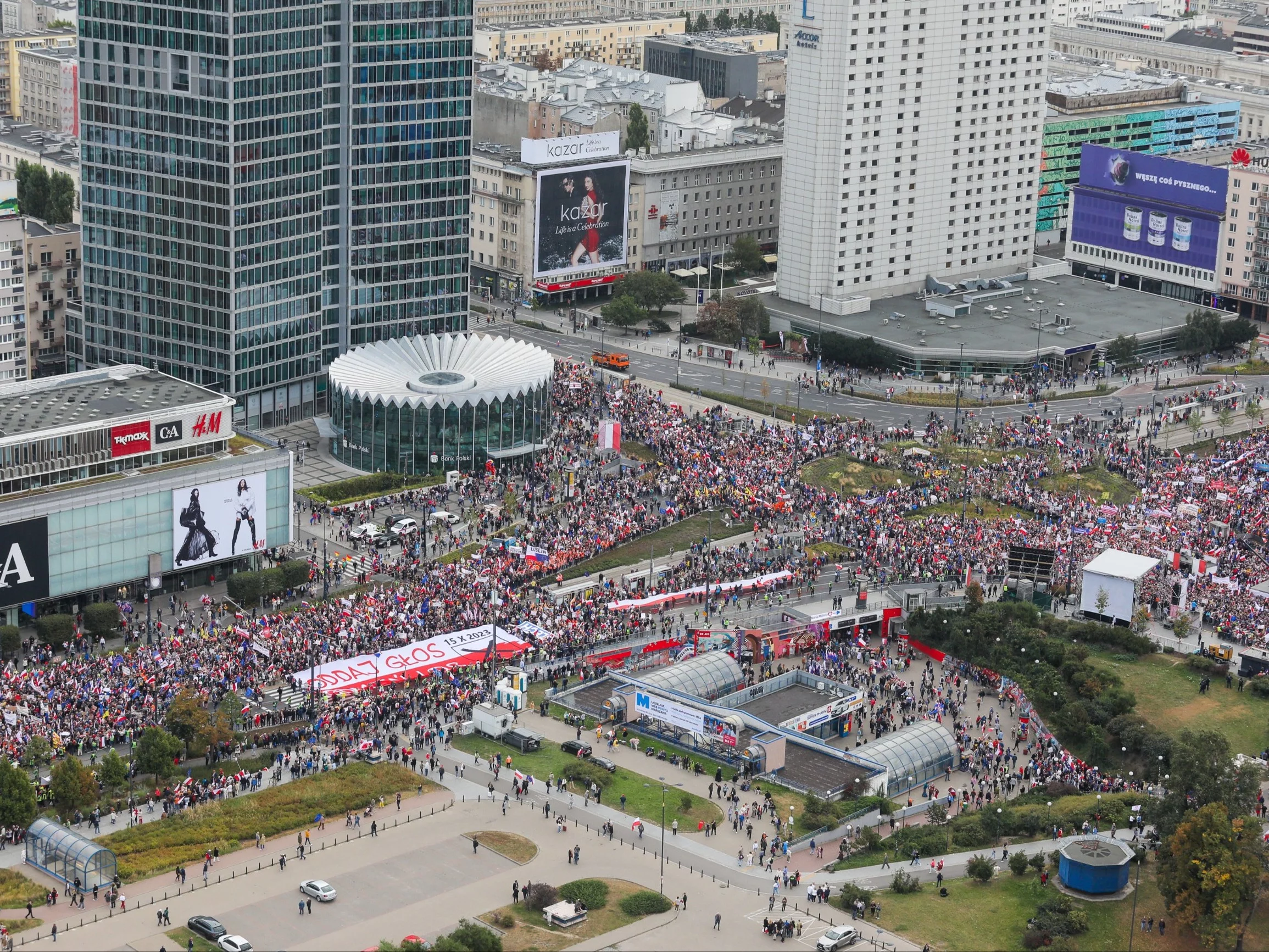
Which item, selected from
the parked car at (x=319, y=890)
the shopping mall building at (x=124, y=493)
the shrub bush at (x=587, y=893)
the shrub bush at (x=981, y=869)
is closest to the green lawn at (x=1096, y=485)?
the shopping mall building at (x=124, y=493)

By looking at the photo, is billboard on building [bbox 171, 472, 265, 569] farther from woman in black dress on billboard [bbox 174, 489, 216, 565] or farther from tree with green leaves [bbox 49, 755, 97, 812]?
tree with green leaves [bbox 49, 755, 97, 812]

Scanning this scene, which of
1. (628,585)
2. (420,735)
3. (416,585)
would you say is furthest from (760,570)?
(420,735)

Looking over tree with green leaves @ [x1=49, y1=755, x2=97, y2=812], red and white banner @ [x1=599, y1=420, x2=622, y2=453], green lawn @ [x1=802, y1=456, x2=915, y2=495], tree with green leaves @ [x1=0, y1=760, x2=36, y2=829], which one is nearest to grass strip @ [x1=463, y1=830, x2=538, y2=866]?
tree with green leaves @ [x1=49, y1=755, x2=97, y2=812]

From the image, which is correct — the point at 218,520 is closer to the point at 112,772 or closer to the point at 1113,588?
the point at 112,772

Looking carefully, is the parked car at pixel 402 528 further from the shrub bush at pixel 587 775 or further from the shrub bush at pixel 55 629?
the shrub bush at pixel 587 775

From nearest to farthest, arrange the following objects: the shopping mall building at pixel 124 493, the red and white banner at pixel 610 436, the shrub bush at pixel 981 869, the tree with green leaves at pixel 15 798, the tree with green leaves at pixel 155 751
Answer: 1. the tree with green leaves at pixel 15 798
2. the shrub bush at pixel 981 869
3. the tree with green leaves at pixel 155 751
4. the shopping mall building at pixel 124 493
5. the red and white banner at pixel 610 436
